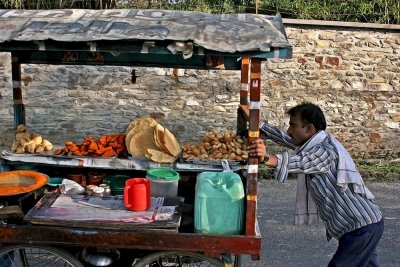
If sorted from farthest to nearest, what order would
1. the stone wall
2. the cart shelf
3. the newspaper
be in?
the stone wall, the cart shelf, the newspaper

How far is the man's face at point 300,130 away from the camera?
3.81 metres

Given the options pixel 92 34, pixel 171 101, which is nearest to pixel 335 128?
pixel 171 101

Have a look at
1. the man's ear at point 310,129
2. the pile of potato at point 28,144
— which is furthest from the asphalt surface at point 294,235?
the pile of potato at point 28,144

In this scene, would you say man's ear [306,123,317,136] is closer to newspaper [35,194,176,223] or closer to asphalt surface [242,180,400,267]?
newspaper [35,194,176,223]

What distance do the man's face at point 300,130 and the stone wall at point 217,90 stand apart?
4377 millimetres

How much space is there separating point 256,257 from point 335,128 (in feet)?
17.7

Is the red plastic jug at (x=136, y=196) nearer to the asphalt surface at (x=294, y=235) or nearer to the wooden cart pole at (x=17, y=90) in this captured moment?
the wooden cart pole at (x=17, y=90)

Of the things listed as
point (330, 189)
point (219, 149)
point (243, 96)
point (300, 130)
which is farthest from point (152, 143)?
point (330, 189)

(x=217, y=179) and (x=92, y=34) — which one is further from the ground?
(x=92, y=34)

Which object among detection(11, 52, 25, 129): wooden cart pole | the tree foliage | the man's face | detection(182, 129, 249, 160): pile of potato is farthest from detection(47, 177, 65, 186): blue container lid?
the tree foliage

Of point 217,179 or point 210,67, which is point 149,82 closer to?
point 210,67

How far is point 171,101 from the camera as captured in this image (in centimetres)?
820

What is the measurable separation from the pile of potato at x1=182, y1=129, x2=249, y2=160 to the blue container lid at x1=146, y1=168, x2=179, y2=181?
8.8 inches

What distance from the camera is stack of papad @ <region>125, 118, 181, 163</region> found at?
414cm
